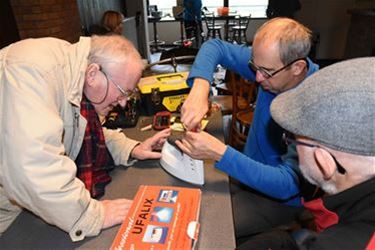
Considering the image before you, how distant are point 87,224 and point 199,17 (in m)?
6.81

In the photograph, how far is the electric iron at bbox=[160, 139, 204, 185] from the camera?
1037 mm

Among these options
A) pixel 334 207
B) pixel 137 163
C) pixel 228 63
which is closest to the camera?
pixel 334 207

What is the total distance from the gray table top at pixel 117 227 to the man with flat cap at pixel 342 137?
0.26 meters

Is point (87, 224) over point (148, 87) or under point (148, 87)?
under

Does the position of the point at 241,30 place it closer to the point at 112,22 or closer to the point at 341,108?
the point at 112,22

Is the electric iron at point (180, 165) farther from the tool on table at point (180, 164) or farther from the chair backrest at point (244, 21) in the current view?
the chair backrest at point (244, 21)

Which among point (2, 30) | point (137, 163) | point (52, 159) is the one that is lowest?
point (137, 163)

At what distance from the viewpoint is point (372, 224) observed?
23.4 inches

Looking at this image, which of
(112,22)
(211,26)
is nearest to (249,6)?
(211,26)

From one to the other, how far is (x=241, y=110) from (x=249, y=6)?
656 cm

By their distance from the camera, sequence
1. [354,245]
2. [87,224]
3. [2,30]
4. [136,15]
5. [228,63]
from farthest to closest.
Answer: [136,15] → [2,30] → [228,63] → [87,224] → [354,245]

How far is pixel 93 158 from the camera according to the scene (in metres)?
1.10

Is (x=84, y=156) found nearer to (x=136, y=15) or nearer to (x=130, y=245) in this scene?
(x=130, y=245)

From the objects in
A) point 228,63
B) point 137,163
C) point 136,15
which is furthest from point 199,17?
point 137,163
